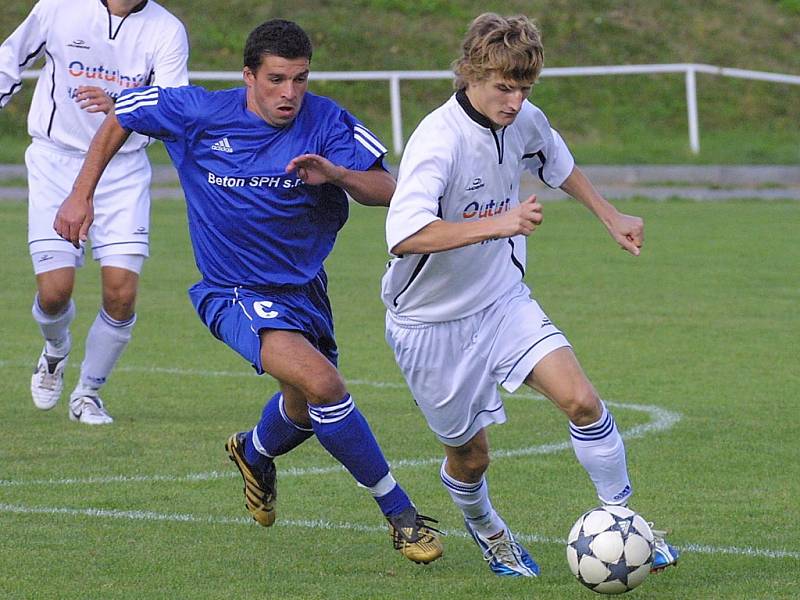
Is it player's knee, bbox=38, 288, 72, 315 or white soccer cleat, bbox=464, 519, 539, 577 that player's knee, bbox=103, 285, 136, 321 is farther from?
white soccer cleat, bbox=464, 519, 539, 577

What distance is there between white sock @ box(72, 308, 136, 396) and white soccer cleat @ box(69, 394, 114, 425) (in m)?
0.05

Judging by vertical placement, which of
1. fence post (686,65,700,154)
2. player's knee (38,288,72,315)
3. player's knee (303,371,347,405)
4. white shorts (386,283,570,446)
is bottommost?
fence post (686,65,700,154)

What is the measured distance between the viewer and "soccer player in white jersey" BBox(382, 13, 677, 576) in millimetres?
5316

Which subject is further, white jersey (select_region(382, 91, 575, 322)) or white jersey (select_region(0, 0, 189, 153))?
white jersey (select_region(0, 0, 189, 153))

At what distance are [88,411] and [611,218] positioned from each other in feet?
12.4

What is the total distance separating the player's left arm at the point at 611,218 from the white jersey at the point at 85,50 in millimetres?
2875

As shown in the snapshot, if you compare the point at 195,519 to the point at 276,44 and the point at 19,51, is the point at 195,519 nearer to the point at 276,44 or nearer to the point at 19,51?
the point at 276,44

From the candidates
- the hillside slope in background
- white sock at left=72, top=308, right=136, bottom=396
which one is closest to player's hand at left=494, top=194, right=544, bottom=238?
white sock at left=72, top=308, right=136, bottom=396

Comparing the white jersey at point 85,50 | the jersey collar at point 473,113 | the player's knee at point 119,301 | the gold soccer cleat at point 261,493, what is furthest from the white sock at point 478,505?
the white jersey at point 85,50

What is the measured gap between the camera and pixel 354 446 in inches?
222

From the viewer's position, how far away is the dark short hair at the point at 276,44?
5.80 meters

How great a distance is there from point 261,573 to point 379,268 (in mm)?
9672

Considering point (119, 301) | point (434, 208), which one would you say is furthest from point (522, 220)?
point (119, 301)

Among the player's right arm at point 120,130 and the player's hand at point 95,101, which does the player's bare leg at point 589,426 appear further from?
the player's hand at point 95,101
